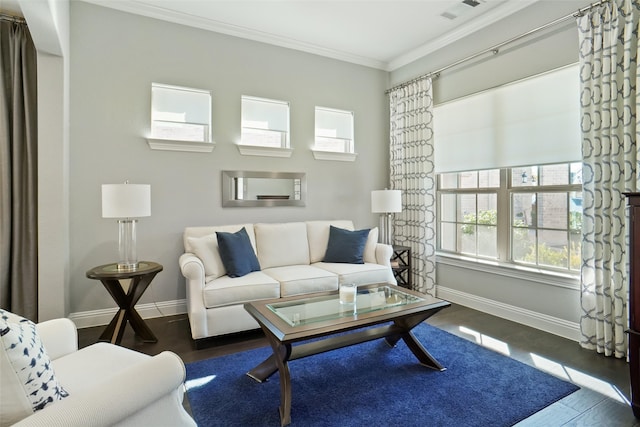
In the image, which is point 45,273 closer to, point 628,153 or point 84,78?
point 84,78

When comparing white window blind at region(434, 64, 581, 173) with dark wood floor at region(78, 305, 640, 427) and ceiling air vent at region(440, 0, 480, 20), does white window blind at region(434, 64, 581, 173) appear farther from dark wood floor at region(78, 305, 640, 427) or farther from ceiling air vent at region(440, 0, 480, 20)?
dark wood floor at region(78, 305, 640, 427)

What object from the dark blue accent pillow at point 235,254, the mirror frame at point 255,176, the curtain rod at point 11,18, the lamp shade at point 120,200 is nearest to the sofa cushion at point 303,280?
the dark blue accent pillow at point 235,254

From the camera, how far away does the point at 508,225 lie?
3516mm

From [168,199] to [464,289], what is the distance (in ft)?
11.3

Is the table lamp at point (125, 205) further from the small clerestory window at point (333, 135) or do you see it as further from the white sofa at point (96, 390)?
the small clerestory window at point (333, 135)

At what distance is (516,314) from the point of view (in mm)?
3326

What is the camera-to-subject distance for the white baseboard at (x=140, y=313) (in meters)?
3.22

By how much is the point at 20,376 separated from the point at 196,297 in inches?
71.1

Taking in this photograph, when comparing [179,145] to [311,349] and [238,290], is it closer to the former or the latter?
[238,290]

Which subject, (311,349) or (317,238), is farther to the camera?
(317,238)

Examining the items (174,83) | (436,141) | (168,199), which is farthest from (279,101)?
(436,141)

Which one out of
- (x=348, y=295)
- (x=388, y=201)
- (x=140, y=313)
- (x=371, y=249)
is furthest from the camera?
(x=388, y=201)

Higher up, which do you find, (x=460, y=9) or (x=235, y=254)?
(x=460, y=9)

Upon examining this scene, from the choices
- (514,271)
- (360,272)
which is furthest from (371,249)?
(514,271)
